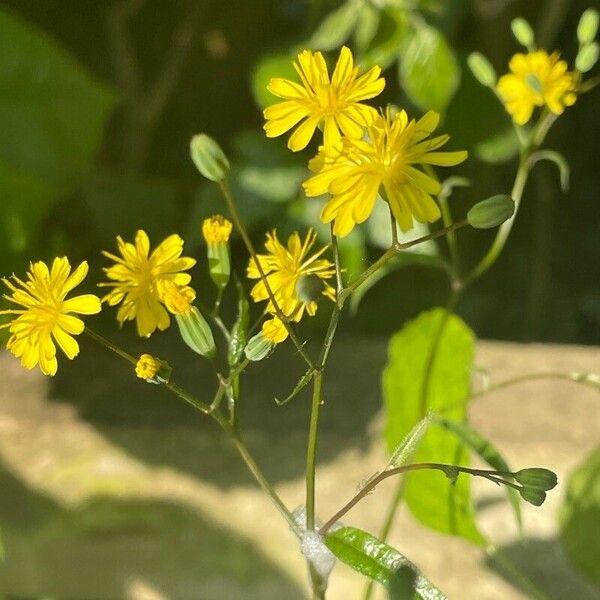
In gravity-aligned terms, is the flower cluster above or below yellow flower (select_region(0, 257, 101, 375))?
above

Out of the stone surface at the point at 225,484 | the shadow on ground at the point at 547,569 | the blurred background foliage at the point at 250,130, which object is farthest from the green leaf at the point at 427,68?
the shadow on ground at the point at 547,569

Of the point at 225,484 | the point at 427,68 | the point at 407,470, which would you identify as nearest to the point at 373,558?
the point at 407,470

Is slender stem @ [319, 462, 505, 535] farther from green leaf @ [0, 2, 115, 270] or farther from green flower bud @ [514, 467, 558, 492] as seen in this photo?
green leaf @ [0, 2, 115, 270]

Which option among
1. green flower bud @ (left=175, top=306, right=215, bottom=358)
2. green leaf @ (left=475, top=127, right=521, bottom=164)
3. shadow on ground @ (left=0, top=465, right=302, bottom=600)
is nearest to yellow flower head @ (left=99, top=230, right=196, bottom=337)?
green flower bud @ (left=175, top=306, right=215, bottom=358)

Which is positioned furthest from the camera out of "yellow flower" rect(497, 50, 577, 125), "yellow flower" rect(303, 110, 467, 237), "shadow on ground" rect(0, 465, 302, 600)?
"shadow on ground" rect(0, 465, 302, 600)

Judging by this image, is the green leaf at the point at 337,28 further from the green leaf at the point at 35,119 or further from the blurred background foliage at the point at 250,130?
the green leaf at the point at 35,119

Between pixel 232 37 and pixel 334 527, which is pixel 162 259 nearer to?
pixel 334 527

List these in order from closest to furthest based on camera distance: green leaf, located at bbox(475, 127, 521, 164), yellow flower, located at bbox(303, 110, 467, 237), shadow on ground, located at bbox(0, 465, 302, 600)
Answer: yellow flower, located at bbox(303, 110, 467, 237)
shadow on ground, located at bbox(0, 465, 302, 600)
green leaf, located at bbox(475, 127, 521, 164)
